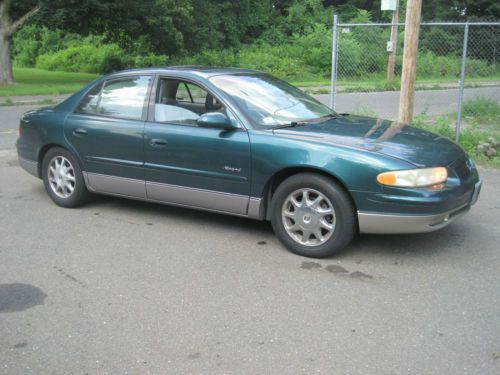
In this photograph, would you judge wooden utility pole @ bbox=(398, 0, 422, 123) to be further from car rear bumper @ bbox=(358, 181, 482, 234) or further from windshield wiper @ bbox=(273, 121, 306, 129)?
car rear bumper @ bbox=(358, 181, 482, 234)

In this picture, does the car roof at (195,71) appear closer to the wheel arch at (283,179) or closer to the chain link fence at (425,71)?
the wheel arch at (283,179)

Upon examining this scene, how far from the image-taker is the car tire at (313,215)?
4.71 m

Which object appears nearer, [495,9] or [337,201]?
[337,201]

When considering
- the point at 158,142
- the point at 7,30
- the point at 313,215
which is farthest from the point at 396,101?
the point at 7,30

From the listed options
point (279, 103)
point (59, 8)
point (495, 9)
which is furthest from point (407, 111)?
point (495, 9)

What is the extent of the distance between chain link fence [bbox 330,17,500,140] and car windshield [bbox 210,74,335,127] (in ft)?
27.1

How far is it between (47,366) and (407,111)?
7803mm

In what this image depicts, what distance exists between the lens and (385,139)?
199 inches

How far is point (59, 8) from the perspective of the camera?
25.0 metres

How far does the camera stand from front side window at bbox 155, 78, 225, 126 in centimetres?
559

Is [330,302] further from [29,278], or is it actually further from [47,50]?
[47,50]

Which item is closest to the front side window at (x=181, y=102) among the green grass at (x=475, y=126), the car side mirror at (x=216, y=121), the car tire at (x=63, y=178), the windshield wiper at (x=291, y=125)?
the car side mirror at (x=216, y=121)

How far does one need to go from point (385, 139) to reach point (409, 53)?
4.87 m

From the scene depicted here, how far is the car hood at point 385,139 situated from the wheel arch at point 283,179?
262 mm
